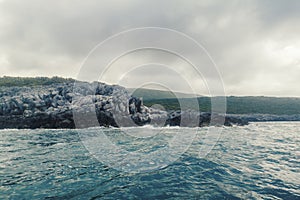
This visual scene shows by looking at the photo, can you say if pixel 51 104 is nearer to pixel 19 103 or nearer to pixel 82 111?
pixel 19 103

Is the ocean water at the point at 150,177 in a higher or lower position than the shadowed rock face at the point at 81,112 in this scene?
lower

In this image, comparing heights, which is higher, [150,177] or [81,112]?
[81,112]

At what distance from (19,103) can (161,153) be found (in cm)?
8086

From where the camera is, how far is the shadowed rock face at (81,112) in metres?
68.6

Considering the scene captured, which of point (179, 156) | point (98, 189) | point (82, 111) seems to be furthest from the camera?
point (82, 111)

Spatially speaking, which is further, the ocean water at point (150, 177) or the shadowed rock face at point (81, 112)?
the shadowed rock face at point (81, 112)

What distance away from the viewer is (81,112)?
74875mm

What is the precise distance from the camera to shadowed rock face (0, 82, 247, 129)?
68.6 metres

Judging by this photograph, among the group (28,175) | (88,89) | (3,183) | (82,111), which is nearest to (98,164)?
(28,175)

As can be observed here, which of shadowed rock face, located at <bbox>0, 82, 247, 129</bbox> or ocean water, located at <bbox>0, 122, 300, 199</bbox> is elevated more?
shadowed rock face, located at <bbox>0, 82, 247, 129</bbox>

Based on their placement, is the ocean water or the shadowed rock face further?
the shadowed rock face

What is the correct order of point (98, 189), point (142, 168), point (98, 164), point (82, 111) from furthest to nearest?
point (82, 111), point (98, 164), point (142, 168), point (98, 189)

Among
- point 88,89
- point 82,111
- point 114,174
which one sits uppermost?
point 88,89

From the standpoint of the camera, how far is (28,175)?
1421cm
